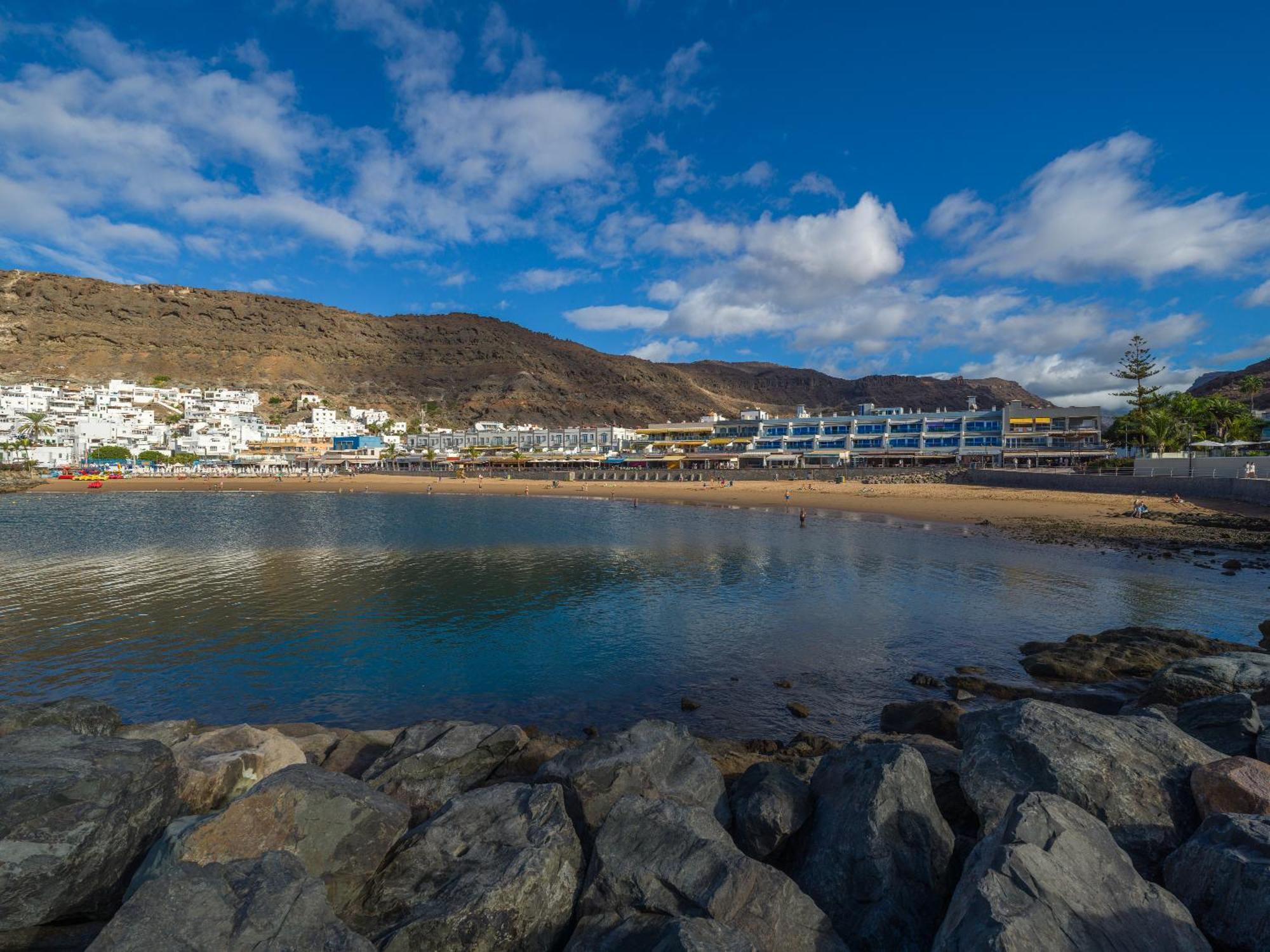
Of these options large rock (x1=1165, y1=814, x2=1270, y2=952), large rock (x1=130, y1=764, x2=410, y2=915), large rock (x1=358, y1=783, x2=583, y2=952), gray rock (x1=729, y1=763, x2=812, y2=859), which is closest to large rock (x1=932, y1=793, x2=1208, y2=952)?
large rock (x1=1165, y1=814, x2=1270, y2=952)

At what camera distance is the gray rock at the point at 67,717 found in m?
7.82

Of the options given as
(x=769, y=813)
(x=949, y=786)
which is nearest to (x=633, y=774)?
(x=769, y=813)

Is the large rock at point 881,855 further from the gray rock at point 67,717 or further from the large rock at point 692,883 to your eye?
the gray rock at point 67,717

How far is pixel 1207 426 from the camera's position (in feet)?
222

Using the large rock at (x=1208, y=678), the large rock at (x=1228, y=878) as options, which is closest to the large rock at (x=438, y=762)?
the large rock at (x=1228, y=878)

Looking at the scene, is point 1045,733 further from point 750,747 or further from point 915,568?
point 915,568

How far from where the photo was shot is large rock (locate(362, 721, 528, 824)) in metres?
7.11

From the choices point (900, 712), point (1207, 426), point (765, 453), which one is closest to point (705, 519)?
point (900, 712)

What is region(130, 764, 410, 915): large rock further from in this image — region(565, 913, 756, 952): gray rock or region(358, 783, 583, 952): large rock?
region(565, 913, 756, 952): gray rock

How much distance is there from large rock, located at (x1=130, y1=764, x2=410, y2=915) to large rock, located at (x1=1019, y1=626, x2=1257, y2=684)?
1338 centimetres

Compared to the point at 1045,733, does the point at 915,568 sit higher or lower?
lower

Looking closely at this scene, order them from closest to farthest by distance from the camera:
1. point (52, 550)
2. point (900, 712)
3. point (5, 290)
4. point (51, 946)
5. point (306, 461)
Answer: point (51, 946) → point (900, 712) → point (52, 550) → point (306, 461) → point (5, 290)

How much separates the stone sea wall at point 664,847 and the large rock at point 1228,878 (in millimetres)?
15

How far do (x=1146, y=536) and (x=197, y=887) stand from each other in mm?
40113
